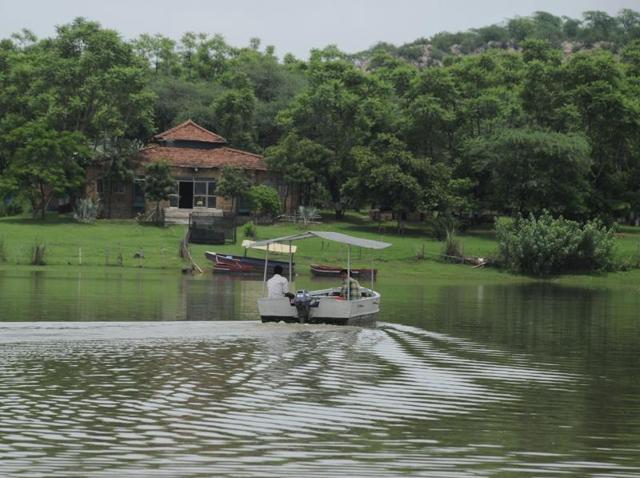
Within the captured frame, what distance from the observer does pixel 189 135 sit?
8762 centimetres

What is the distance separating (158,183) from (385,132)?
17568 mm

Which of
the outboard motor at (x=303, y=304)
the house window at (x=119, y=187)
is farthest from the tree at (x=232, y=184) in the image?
the outboard motor at (x=303, y=304)

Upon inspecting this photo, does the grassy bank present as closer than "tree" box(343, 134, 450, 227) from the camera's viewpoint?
Yes

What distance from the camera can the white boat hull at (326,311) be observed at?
3459 cm

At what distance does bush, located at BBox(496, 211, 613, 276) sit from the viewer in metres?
69.1

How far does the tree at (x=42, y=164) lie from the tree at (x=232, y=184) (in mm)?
9165

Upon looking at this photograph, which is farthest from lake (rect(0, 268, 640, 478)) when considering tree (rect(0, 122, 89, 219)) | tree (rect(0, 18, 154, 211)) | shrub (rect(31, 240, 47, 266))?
tree (rect(0, 18, 154, 211))

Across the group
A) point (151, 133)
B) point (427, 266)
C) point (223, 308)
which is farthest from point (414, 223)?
point (223, 308)

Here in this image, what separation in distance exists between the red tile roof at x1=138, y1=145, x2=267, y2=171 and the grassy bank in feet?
22.3

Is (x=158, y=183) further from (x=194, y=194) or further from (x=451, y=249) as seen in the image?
(x=451, y=249)

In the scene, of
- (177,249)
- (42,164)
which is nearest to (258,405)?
(177,249)

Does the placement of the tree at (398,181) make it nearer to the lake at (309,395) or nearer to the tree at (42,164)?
the tree at (42,164)

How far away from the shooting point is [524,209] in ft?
260

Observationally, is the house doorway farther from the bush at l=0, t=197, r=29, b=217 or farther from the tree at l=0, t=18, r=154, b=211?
the bush at l=0, t=197, r=29, b=217
